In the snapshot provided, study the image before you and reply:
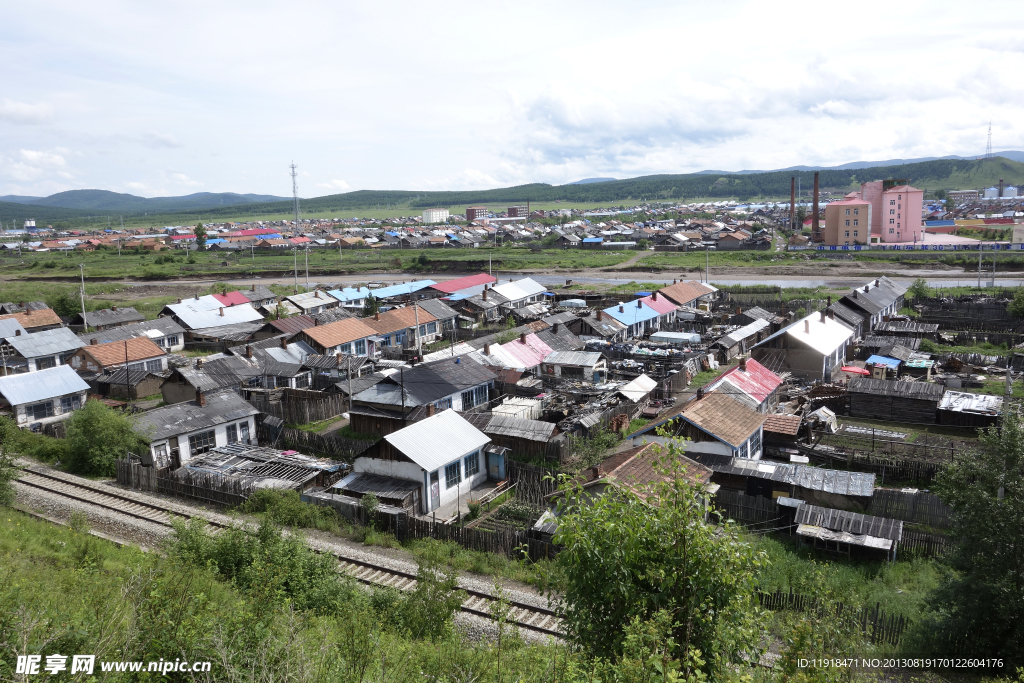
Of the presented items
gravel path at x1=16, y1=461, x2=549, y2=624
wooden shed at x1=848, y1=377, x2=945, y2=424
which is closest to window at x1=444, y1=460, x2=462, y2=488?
gravel path at x1=16, y1=461, x2=549, y2=624

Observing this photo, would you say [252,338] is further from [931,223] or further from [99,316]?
[931,223]

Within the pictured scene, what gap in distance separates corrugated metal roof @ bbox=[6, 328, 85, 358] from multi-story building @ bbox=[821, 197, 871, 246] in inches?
4020

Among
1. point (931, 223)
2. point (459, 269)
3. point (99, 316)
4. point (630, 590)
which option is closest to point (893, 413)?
point (630, 590)

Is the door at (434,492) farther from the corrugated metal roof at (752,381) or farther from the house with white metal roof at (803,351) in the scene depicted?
the house with white metal roof at (803,351)

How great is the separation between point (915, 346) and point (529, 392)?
24225mm

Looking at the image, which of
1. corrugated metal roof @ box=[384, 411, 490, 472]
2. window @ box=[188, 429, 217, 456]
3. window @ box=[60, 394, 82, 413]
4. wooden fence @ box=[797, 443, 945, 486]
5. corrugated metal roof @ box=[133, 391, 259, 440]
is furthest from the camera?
window @ box=[60, 394, 82, 413]

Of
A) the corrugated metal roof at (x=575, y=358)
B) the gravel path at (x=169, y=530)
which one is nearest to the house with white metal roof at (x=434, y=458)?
the gravel path at (x=169, y=530)

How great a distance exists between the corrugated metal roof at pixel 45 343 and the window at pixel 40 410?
9.28 metres

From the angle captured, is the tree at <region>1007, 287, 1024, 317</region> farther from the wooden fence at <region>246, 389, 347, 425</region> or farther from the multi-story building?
the multi-story building

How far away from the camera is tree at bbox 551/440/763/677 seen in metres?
7.57

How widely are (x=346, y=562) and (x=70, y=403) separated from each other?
73.9 feet

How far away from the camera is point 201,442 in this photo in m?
25.9

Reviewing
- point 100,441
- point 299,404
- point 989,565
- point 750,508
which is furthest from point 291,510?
point 989,565

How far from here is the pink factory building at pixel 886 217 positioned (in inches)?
3999
